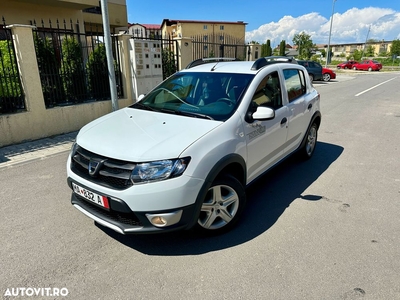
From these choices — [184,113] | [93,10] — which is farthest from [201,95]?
[93,10]

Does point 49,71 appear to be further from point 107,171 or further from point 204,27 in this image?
point 204,27

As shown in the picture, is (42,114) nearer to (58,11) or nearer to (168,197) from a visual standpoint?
(168,197)

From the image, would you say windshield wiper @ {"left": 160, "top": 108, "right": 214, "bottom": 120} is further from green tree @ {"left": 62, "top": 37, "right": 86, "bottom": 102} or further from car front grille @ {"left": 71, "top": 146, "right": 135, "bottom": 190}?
green tree @ {"left": 62, "top": 37, "right": 86, "bottom": 102}

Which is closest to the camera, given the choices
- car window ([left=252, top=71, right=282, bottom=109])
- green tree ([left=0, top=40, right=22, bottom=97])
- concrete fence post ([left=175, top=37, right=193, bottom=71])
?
car window ([left=252, top=71, right=282, bottom=109])

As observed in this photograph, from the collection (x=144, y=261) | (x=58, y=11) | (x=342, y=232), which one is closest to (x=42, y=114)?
(x=144, y=261)

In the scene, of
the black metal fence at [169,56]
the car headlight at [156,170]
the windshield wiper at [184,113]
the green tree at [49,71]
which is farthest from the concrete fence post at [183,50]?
the car headlight at [156,170]

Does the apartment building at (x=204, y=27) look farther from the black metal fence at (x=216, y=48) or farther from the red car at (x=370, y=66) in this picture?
the black metal fence at (x=216, y=48)

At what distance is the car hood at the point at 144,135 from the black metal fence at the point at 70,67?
436 centimetres

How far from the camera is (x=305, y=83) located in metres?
4.75

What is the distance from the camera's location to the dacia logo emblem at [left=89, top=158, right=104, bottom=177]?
2.52 metres

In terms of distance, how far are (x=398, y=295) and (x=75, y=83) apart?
7360mm

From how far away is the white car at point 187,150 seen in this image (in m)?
2.39

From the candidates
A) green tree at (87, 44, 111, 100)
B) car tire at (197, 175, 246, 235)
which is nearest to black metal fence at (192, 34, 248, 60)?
green tree at (87, 44, 111, 100)

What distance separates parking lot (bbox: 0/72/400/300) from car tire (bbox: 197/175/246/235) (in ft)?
0.44
